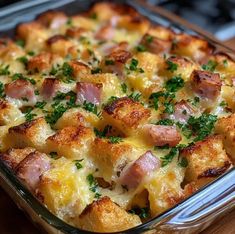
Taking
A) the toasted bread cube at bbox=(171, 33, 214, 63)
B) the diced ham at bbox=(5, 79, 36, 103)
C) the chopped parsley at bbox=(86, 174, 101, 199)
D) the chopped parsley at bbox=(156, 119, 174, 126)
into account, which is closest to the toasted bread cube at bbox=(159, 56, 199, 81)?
the toasted bread cube at bbox=(171, 33, 214, 63)

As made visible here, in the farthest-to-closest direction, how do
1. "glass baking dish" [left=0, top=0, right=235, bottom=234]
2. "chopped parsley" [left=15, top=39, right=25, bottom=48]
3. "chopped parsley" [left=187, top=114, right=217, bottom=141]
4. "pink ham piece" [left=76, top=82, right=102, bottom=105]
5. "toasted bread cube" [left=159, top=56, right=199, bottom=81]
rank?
"chopped parsley" [left=15, top=39, right=25, bottom=48] → "toasted bread cube" [left=159, top=56, right=199, bottom=81] → "pink ham piece" [left=76, top=82, right=102, bottom=105] → "chopped parsley" [left=187, top=114, right=217, bottom=141] → "glass baking dish" [left=0, top=0, right=235, bottom=234]

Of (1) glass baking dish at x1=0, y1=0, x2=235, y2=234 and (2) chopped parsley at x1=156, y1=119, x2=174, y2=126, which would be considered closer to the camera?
(1) glass baking dish at x1=0, y1=0, x2=235, y2=234

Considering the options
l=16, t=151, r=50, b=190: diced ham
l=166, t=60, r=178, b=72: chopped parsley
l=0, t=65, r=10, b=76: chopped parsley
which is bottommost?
l=166, t=60, r=178, b=72: chopped parsley

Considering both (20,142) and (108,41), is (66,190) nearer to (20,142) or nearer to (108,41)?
(20,142)

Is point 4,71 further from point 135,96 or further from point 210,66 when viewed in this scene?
point 210,66

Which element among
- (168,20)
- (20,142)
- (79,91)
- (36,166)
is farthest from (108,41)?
(36,166)

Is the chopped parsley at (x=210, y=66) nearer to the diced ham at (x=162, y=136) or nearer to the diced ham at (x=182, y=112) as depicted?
the diced ham at (x=182, y=112)

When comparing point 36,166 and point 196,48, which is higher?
point 36,166

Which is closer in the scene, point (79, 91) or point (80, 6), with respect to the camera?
point (79, 91)

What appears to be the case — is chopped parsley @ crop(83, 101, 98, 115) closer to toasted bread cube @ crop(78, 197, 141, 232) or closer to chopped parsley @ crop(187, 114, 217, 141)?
chopped parsley @ crop(187, 114, 217, 141)
